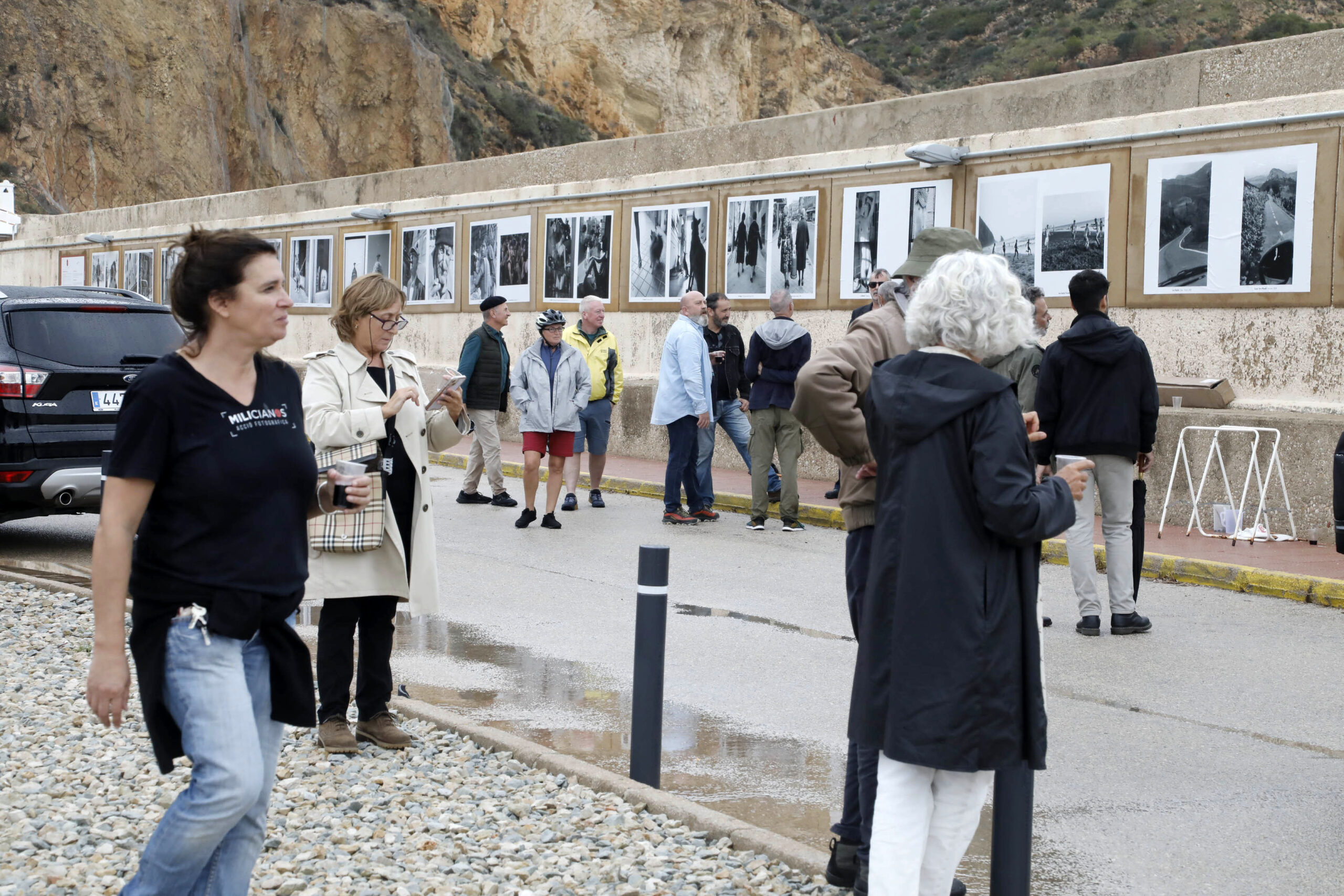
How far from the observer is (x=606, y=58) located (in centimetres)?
5131

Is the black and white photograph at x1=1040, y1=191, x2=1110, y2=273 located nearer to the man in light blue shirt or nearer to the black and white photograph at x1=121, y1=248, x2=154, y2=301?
the man in light blue shirt

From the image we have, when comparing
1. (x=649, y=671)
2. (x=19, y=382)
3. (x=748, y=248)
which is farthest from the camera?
(x=748, y=248)

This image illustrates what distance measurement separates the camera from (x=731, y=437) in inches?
527

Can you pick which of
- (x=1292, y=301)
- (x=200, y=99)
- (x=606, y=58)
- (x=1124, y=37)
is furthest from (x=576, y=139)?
(x=1292, y=301)

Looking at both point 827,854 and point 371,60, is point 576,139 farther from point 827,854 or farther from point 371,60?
point 827,854

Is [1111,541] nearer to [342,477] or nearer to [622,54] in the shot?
[342,477]

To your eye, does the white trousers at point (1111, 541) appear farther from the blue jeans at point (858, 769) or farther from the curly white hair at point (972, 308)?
the curly white hair at point (972, 308)

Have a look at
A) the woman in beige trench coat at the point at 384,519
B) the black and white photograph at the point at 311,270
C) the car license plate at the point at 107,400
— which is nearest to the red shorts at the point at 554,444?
the car license plate at the point at 107,400

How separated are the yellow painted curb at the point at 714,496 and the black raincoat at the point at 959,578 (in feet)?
26.5

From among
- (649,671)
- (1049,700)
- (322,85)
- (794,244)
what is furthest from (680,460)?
(322,85)

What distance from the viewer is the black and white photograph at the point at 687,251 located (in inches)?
672

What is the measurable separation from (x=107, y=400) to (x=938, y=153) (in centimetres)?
842

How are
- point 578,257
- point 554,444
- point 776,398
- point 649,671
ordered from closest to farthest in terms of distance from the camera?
1. point 649,671
2. point 776,398
3. point 554,444
4. point 578,257

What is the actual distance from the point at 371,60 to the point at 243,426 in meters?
46.3
